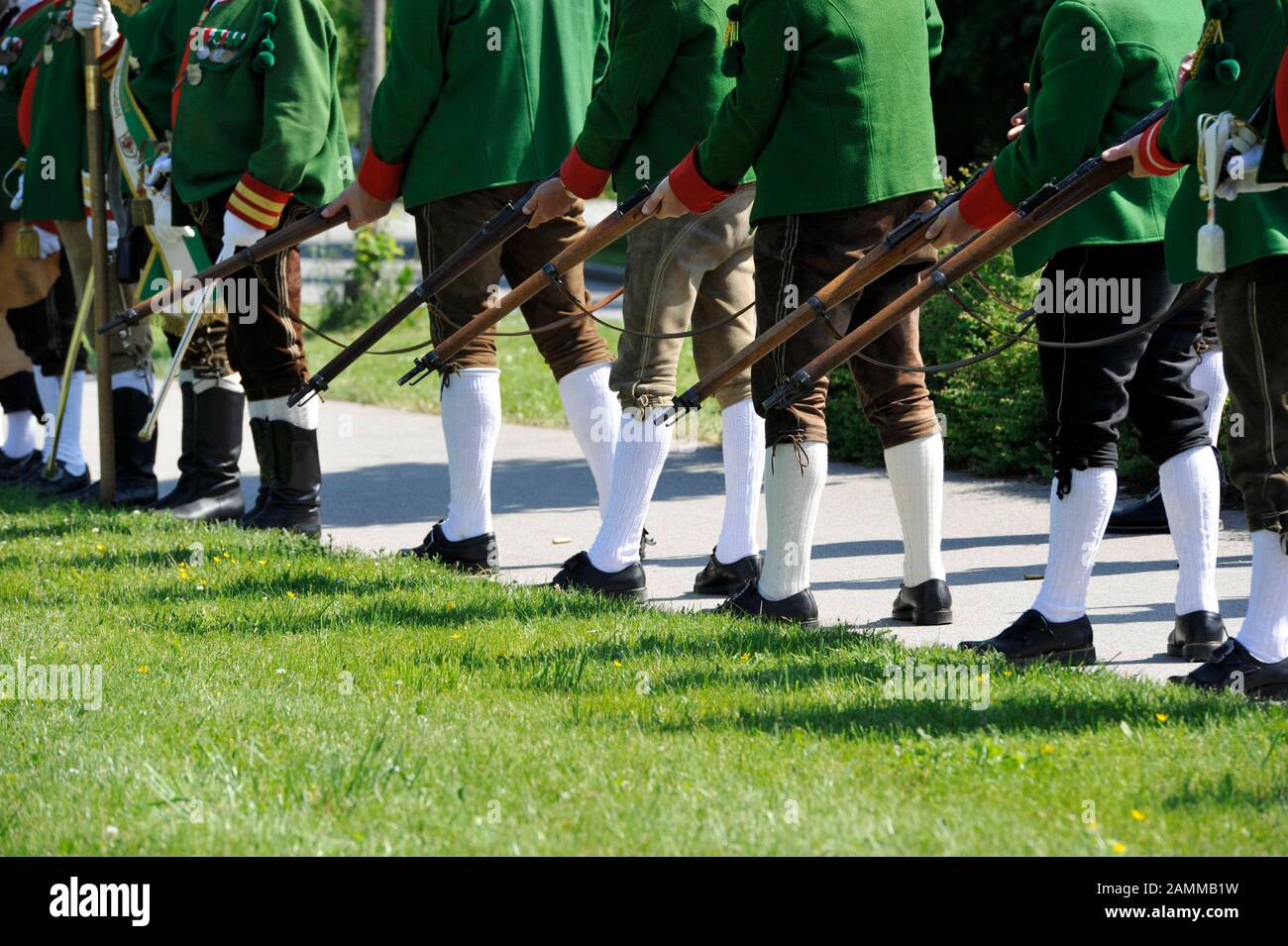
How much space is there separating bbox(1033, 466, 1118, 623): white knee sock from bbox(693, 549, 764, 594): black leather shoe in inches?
55.2

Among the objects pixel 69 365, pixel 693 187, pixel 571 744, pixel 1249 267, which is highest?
pixel 693 187

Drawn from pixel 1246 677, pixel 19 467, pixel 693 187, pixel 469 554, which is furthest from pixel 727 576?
pixel 19 467

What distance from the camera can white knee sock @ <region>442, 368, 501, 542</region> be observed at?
21.5 ft

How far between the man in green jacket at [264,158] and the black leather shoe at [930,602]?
2.83 metres

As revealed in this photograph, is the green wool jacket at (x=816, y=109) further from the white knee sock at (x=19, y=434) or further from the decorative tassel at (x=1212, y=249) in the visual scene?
the white knee sock at (x=19, y=434)

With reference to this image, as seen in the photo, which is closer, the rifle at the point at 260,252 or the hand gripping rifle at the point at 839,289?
the hand gripping rifle at the point at 839,289

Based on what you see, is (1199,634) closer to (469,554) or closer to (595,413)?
(595,413)

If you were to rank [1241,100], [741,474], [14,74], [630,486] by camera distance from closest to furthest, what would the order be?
[1241,100]
[630,486]
[741,474]
[14,74]

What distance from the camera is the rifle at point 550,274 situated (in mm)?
5500

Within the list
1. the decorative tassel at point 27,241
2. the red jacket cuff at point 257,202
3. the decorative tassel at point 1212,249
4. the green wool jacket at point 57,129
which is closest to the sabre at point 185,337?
the red jacket cuff at point 257,202

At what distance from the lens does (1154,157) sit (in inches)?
172

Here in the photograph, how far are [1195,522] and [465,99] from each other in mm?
2929
